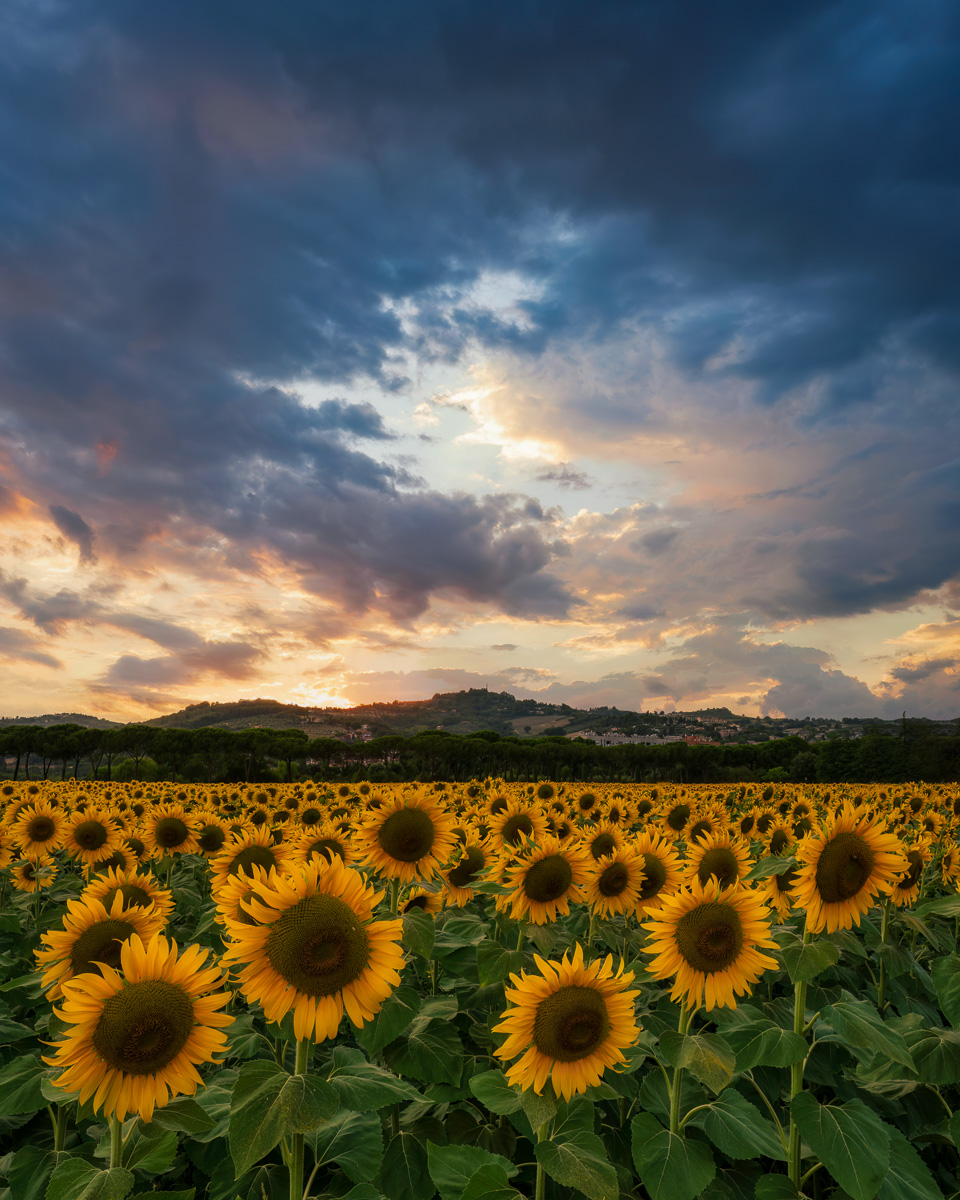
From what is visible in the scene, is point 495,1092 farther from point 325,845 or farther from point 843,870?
point 325,845

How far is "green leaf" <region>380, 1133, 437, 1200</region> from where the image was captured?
4285 mm

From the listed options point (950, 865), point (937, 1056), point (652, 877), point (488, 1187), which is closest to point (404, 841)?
point (652, 877)

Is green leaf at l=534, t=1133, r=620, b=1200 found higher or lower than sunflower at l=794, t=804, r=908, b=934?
lower

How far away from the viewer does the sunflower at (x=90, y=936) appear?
4.51 m

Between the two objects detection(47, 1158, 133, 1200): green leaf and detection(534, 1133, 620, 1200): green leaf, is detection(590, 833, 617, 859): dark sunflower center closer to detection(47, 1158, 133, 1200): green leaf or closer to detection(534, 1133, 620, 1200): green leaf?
detection(534, 1133, 620, 1200): green leaf

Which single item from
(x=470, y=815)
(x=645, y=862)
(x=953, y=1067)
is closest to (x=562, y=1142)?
(x=953, y=1067)

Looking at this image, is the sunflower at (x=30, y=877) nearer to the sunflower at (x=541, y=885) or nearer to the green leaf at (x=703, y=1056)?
the sunflower at (x=541, y=885)

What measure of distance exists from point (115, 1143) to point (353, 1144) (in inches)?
→ 49.2

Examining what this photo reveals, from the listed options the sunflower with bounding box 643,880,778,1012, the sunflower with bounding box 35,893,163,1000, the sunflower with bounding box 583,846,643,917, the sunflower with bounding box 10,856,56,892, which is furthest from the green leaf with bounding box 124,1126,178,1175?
the sunflower with bounding box 10,856,56,892

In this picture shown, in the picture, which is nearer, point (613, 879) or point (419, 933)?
point (419, 933)

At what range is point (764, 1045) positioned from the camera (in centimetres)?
429

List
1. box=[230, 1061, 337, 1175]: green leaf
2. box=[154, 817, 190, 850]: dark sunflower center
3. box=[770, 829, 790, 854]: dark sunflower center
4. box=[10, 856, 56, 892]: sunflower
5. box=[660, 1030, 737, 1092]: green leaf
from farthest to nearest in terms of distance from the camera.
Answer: box=[770, 829, 790, 854]: dark sunflower center
box=[154, 817, 190, 850]: dark sunflower center
box=[10, 856, 56, 892]: sunflower
box=[660, 1030, 737, 1092]: green leaf
box=[230, 1061, 337, 1175]: green leaf

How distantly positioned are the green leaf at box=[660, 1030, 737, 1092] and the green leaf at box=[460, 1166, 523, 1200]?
1.13m

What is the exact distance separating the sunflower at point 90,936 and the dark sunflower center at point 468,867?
12.2ft
